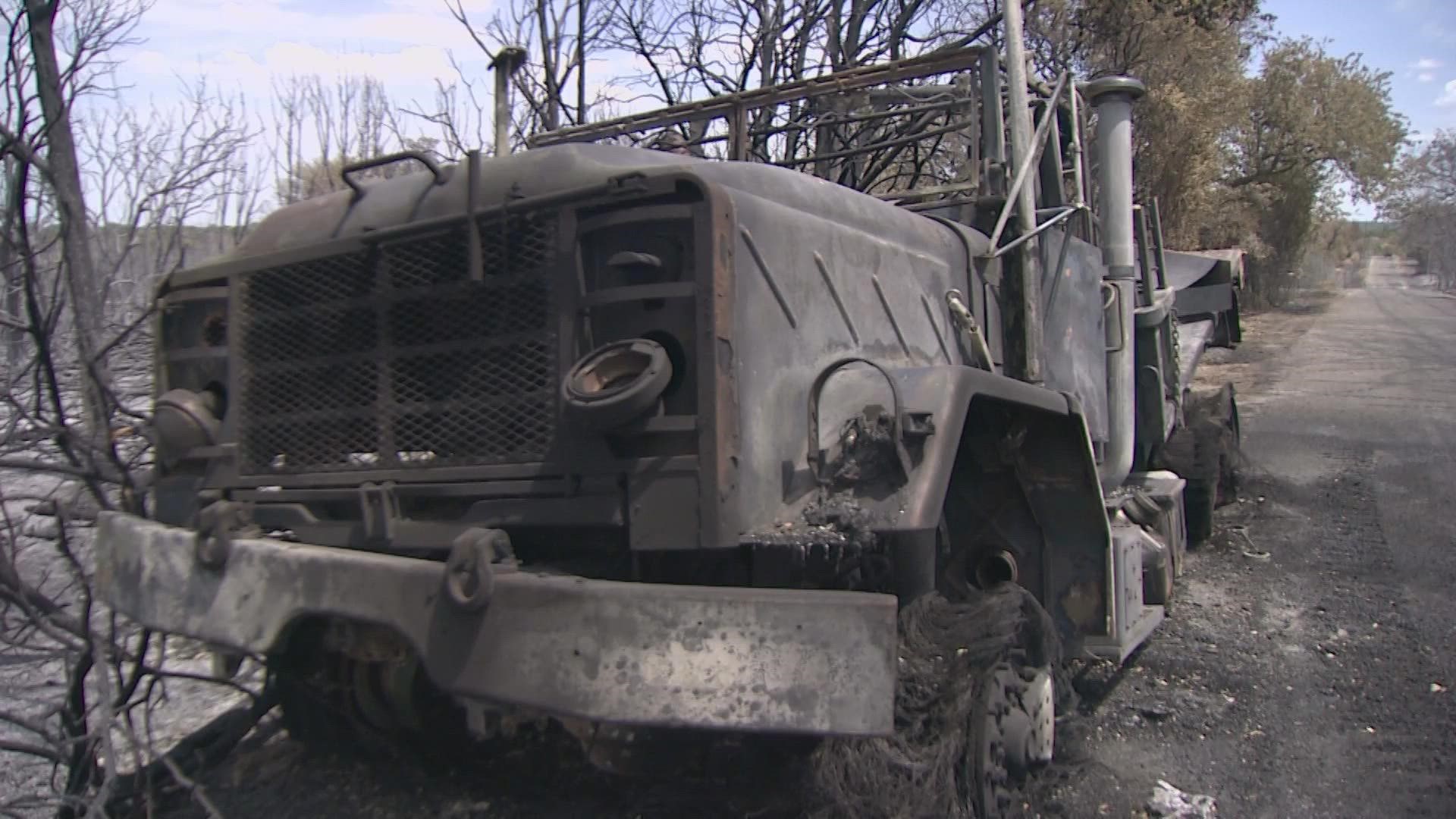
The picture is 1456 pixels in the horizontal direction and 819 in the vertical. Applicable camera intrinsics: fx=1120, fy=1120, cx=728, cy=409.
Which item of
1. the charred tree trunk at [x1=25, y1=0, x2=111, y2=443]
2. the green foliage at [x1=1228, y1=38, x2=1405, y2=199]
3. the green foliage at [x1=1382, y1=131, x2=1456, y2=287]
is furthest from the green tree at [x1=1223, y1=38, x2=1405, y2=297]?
the charred tree trunk at [x1=25, y1=0, x2=111, y2=443]

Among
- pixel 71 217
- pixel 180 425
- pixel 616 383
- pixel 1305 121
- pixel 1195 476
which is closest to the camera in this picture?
pixel 616 383

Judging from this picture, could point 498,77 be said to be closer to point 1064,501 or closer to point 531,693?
point 1064,501

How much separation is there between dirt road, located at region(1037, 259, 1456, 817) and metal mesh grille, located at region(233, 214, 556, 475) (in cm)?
212

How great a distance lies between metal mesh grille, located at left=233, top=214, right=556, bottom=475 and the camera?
2668mm

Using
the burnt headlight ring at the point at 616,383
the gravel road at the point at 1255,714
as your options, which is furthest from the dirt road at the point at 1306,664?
the burnt headlight ring at the point at 616,383

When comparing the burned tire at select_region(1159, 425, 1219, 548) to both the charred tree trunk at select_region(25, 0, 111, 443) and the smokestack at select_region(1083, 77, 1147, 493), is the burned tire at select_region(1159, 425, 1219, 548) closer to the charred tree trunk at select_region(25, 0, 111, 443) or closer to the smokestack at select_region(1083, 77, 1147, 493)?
the smokestack at select_region(1083, 77, 1147, 493)

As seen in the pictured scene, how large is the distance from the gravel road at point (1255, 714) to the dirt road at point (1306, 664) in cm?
1

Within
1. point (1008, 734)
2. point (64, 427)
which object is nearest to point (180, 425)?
point (64, 427)

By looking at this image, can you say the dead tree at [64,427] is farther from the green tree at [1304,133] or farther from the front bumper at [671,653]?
the green tree at [1304,133]

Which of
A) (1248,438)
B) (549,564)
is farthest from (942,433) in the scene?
(1248,438)

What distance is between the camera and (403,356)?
284 centimetres

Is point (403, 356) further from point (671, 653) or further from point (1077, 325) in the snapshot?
point (1077, 325)

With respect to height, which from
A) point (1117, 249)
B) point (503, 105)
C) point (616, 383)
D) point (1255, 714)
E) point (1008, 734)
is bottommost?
point (1255, 714)

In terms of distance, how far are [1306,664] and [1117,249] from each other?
2.06 metres
